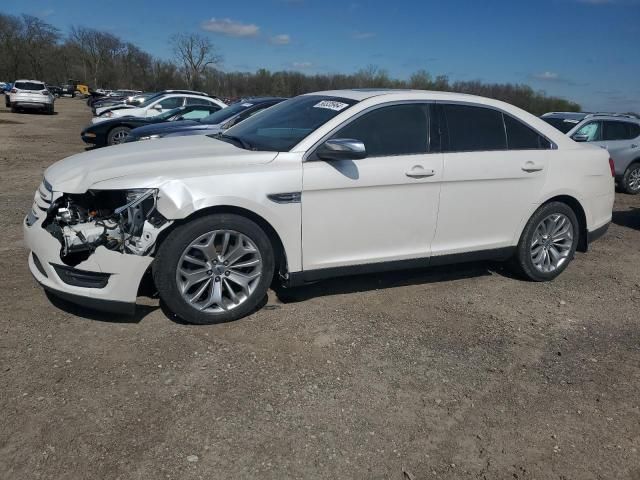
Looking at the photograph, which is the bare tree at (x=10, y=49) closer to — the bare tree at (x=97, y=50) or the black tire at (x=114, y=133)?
the bare tree at (x=97, y=50)

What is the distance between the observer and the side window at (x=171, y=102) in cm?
1582

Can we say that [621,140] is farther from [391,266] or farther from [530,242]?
[391,266]

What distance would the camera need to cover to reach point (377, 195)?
4.20 metres

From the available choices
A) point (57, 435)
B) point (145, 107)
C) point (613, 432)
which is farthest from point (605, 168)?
point (145, 107)

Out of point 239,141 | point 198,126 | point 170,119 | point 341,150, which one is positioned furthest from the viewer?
point 170,119

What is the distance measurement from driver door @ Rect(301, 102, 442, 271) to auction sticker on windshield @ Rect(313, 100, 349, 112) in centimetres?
20

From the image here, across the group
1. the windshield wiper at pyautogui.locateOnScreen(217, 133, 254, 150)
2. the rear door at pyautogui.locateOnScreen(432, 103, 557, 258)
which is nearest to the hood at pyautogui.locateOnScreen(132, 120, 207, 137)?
the windshield wiper at pyautogui.locateOnScreen(217, 133, 254, 150)

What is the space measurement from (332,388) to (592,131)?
33.5ft

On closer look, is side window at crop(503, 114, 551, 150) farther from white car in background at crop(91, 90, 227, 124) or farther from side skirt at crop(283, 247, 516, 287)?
white car in background at crop(91, 90, 227, 124)

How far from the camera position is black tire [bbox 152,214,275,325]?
3648mm

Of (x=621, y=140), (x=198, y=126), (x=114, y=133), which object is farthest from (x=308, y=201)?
(x=114, y=133)

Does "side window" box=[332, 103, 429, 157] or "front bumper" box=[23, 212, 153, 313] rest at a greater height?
"side window" box=[332, 103, 429, 157]

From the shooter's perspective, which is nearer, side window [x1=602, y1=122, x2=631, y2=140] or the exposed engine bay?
the exposed engine bay

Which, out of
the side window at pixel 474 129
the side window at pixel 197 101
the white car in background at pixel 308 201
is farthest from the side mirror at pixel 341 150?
the side window at pixel 197 101
